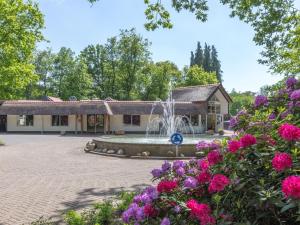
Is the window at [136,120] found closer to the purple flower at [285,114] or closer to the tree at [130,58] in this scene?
the tree at [130,58]

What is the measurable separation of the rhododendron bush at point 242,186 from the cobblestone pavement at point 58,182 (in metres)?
3.87

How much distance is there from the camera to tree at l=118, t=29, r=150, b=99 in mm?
56938

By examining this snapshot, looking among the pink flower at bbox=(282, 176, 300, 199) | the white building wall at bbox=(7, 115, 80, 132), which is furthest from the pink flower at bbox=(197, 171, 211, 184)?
the white building wall at bbox=(7, 115, 80, 132)

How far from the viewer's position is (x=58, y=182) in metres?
11.2

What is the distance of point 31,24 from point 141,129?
21.1 m

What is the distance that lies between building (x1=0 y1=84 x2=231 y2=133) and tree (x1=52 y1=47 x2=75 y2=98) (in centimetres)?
1764

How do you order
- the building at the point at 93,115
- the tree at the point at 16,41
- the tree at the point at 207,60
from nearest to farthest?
the tree at the point at 16,41
the building at the point at 93,115
the tree at the point at 207,60

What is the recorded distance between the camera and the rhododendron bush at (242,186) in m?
2.61

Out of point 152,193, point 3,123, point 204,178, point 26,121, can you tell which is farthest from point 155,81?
point 204,178

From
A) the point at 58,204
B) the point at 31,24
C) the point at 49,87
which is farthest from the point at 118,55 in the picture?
the point at 58,204

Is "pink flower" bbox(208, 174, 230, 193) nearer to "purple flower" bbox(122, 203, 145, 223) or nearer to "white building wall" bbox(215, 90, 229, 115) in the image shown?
"purple flower" bbox(122, 203, 145, 223)

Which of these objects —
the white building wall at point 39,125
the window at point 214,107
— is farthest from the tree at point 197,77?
the white building wall at point 39,125

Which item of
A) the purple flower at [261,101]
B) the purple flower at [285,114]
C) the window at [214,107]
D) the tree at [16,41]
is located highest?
the tree at [16,41]

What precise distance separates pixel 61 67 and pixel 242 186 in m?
65.6
